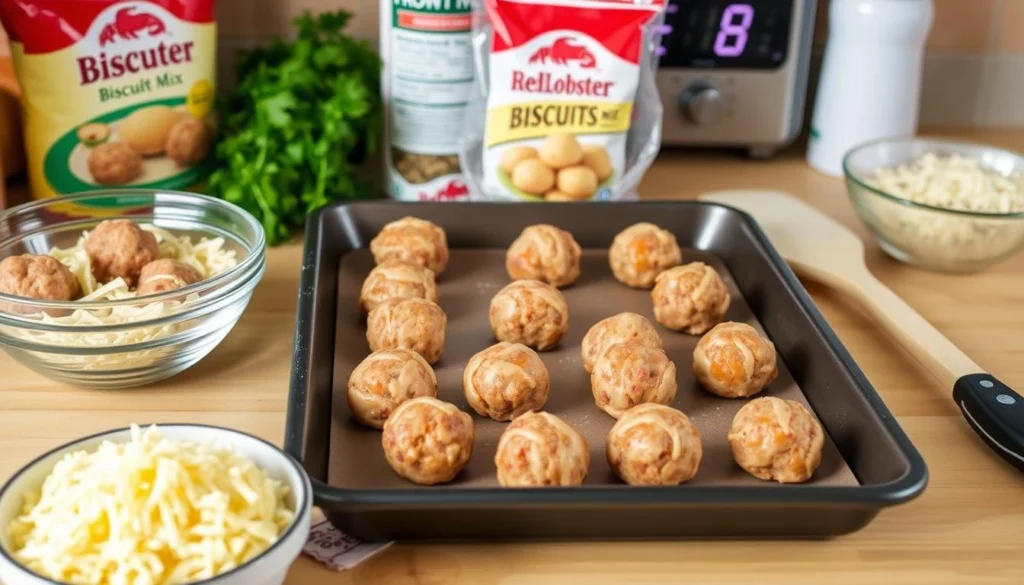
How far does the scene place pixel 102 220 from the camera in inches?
57.0

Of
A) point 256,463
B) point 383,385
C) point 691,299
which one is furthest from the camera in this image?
point 691,299

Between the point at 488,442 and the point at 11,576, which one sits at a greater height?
the point at 11,576

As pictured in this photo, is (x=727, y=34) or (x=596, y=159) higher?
(x=727, y=34)

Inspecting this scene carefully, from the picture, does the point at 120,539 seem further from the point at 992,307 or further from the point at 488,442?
the point at 992,307

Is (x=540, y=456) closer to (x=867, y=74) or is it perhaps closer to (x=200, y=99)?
(x=200, y=99)

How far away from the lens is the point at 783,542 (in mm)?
1020

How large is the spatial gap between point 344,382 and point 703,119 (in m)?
1.02

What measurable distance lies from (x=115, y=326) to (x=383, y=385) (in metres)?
0.30

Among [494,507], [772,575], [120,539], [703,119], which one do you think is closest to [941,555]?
[772,575]

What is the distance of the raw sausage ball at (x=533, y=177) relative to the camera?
5.51 ft

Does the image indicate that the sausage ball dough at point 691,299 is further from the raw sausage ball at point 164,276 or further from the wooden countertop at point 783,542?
the raw sausage ball at point 164,276

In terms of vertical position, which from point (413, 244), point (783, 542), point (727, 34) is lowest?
point (783, 542)

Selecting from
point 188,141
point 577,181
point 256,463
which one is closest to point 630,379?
point 256,463

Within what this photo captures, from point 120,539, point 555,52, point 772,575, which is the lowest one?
point 772,575
